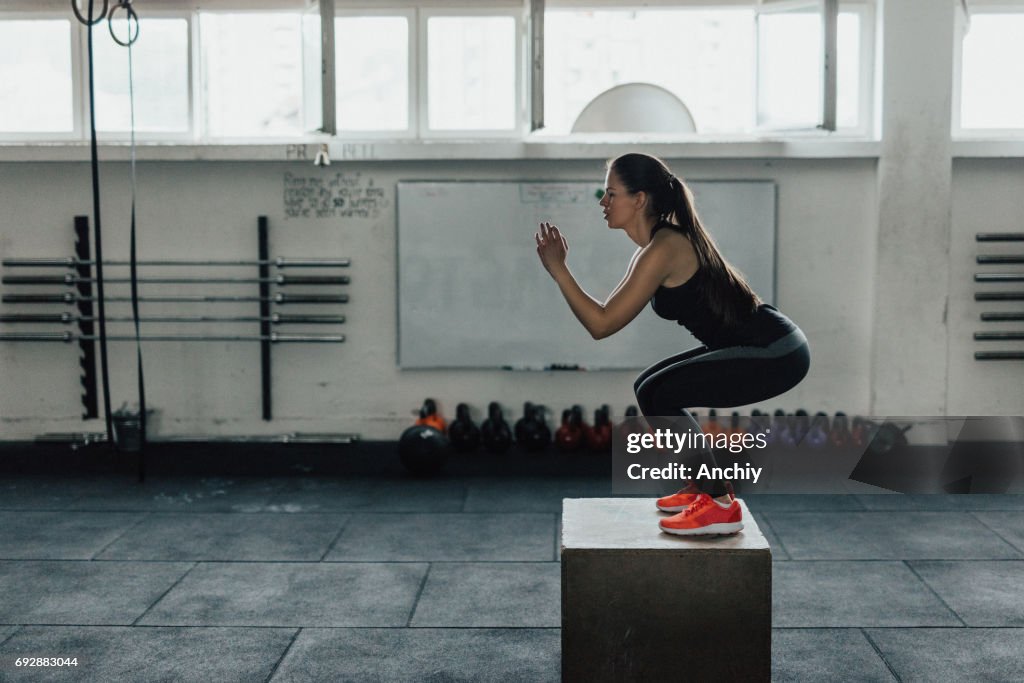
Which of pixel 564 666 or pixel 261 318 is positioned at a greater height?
pixel 261 318

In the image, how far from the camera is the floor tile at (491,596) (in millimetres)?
3061

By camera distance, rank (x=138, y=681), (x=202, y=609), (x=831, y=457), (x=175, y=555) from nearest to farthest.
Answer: (x=138, y=681), (x=202, y=609), (x=175, y=555), (x=831, y=457)

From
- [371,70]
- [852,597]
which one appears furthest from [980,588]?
[371,70]

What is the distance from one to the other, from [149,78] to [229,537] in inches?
109

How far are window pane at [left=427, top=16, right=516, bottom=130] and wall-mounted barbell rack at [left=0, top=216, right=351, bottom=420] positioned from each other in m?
1.07

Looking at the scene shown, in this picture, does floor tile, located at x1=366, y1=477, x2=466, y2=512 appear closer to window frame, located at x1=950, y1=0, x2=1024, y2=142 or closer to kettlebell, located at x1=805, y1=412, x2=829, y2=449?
kettlebell, located at x1=805, y1=412, x2=829, y2=449

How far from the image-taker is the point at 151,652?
279cm

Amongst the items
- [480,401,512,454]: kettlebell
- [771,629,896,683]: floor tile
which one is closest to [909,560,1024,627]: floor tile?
[771,629,896,683]: floor tile

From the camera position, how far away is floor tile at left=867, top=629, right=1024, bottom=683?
103 inches

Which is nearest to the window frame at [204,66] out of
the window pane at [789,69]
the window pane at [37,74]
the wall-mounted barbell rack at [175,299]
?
the wall-mounted barbell rack at [175,299]

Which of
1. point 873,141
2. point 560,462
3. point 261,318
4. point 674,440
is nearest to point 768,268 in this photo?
point 873,141

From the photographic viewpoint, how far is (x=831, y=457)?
16.9 ft

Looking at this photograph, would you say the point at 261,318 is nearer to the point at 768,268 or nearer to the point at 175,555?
the point at 175,555

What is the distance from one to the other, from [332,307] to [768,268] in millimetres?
2391
